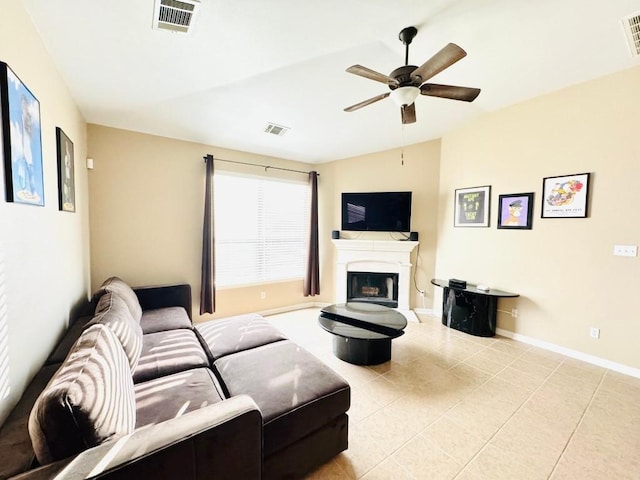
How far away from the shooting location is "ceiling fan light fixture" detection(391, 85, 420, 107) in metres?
2.03

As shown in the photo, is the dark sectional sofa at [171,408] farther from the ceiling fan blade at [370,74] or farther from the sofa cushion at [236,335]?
the ceiling fan blade at [370,74]

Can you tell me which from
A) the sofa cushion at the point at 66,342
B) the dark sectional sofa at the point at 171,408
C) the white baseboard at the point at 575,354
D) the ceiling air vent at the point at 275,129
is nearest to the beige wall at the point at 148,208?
the ceiling air vent at the point at 275,129

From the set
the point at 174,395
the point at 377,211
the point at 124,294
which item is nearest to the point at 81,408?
the point at 174,395

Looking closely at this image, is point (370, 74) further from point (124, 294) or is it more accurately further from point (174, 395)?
point (124, 294)

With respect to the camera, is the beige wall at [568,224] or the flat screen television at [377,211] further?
the flat screen television at [377,211]

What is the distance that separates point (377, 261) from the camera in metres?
4.54

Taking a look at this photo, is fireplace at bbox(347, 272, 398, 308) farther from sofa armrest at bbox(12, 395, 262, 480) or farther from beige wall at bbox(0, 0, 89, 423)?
beige wall at bbox(0, 0, 89, 423)

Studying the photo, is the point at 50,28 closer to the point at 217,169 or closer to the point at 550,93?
the point at 217,169

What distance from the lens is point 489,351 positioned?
123 inches

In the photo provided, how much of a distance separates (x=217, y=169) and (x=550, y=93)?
14.4 feet

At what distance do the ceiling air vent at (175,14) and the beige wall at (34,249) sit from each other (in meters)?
0.66

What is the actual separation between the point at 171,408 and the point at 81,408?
608 millimetres

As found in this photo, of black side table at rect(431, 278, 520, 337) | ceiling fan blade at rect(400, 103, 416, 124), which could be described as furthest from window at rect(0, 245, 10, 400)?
black side table at rect(431, 278, 520, 337)

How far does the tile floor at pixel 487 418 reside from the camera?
1611 millimetres
